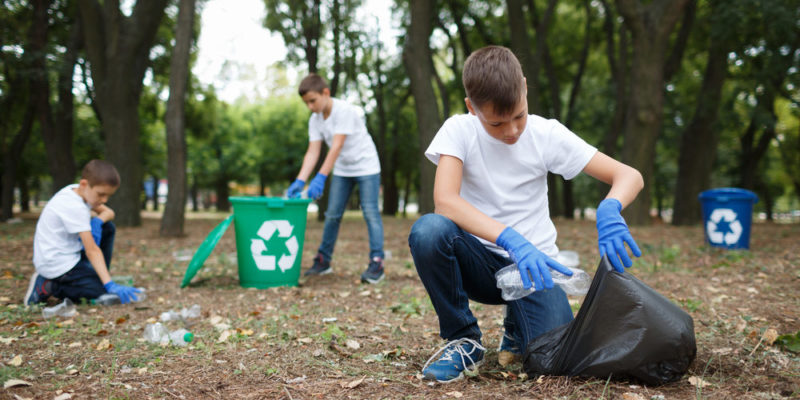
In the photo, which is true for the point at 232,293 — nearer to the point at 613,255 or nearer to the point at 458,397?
the point at 458,397

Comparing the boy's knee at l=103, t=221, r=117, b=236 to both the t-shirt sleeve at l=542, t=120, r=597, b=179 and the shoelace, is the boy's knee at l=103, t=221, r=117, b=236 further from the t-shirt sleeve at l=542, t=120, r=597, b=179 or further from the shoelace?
the t-shirt sleeve at l=542, t=120, r=597, b=179

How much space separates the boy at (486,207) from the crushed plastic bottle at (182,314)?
182 cm

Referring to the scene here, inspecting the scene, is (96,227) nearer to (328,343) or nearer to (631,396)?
(328,343)

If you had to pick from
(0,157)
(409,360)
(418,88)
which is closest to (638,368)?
(409,360)

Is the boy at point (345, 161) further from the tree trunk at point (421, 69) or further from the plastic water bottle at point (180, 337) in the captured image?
the tree trunk at point (421, 69)

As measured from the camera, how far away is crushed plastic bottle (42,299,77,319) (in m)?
3.41

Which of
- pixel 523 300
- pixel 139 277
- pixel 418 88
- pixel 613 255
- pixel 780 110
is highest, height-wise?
pixel 780 110

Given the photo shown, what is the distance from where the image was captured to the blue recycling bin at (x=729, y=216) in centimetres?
605

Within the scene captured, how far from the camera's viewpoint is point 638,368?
Answer: 1.93 m

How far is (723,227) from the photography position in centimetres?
620

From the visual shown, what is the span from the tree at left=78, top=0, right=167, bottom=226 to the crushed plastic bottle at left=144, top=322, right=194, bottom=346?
783 cm

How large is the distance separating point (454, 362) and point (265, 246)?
7.85 feet

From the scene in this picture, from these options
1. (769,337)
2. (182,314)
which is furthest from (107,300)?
(769,337)

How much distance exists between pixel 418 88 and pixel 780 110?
1978cm
